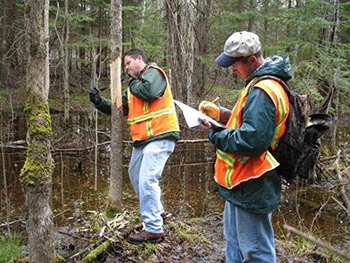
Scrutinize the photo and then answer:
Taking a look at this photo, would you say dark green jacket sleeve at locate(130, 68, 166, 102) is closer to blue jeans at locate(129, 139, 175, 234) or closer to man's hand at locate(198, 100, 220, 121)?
blue jeans at locate(129, 139, 175, 234)

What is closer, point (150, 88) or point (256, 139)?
point (256, 139)

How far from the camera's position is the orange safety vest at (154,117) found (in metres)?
4.18

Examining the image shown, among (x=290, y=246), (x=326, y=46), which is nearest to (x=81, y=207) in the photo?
(x=290, y=246)

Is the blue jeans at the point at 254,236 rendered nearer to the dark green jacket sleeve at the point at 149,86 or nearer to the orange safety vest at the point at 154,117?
the orange safety vest at the point at 154,117

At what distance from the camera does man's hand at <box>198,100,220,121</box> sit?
10.0 ft

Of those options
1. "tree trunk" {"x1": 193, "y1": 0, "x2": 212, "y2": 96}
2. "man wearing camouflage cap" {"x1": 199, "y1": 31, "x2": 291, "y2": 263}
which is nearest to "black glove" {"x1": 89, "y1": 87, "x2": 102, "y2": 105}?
"man wearing camouflage cap" {"x1": 199, "y1": 31, "x2": 291, "y2": 263}

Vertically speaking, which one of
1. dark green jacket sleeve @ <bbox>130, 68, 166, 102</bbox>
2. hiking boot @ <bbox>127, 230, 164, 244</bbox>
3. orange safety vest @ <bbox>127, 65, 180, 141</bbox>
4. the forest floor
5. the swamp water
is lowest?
the swamp water

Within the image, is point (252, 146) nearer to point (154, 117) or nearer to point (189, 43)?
point (154, 117)

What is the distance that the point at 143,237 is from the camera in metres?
4.16

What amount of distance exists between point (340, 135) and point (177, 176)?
25.6 ft

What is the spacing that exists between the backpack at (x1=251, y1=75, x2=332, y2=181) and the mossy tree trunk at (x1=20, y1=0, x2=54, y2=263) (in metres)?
1.77

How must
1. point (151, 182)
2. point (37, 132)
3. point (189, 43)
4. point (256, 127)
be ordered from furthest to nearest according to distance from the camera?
point (189, 43), point (151, 182), point (37, 132), point (256, 127)

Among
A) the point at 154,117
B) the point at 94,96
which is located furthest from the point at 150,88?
the point at 94,96

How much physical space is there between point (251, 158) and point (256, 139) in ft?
0.71
